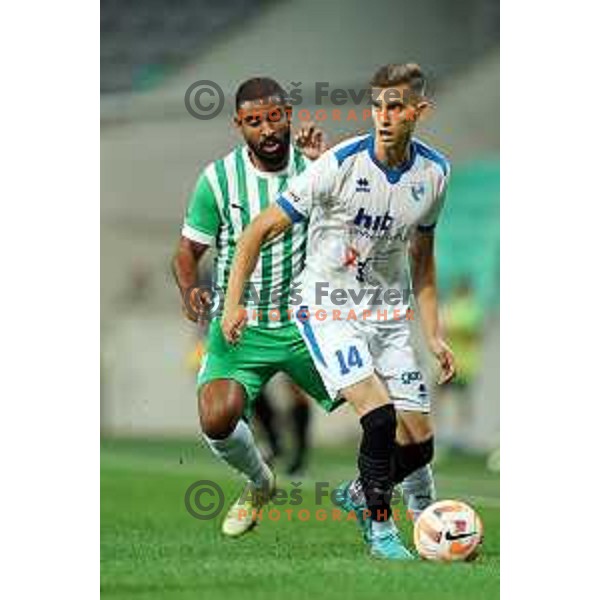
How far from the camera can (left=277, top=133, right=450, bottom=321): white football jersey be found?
31.2 feet

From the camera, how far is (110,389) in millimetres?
23297

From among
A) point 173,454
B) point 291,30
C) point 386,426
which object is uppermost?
point 291,30

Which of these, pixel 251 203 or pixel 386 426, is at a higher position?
pixel 251 203

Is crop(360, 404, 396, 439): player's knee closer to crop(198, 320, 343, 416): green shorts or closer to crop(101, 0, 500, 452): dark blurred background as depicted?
crop(198, 320, 343, 416): green shorts

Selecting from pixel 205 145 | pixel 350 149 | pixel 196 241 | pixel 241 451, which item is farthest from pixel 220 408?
pixel 205 145

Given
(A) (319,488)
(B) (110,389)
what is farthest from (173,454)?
(A) (319,488)

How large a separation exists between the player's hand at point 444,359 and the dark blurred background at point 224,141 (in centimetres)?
804

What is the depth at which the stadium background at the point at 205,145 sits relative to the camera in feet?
63.7

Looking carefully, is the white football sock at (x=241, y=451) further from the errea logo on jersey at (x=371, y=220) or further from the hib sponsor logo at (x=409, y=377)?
the errea logo on jersey at (x=371, y=220)

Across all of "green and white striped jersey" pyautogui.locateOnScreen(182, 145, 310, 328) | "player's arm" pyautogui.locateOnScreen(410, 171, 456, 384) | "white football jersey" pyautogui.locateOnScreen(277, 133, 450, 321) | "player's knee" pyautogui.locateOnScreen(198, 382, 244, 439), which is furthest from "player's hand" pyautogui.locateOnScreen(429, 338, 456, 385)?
"player's knee" pyautogui.locateOnScreen(198, 382, 244, 439)

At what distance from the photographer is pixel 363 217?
9.58 meters
